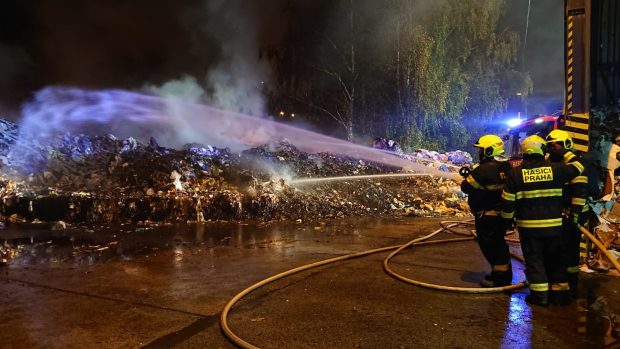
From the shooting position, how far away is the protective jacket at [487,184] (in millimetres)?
4195

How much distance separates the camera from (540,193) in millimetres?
3738

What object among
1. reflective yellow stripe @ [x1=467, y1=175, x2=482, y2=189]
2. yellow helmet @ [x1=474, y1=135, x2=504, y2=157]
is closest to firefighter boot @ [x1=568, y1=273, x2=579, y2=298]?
reflective yellow stripe @ [x1=467, y1=175, x2=482, y2=189]

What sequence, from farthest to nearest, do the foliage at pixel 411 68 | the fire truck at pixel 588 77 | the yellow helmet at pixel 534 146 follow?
the foliage at pixel 411 68 → the fire truck at pixel 588 77 → the yellow helmet at pixel 534 146

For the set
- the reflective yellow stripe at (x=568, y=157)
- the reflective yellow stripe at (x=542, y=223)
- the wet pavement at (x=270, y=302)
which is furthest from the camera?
the reflective yellow stripe at (x=568, y=157)

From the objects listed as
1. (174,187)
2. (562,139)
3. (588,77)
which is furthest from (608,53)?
(174,187)

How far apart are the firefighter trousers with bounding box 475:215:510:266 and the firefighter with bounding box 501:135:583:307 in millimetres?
337

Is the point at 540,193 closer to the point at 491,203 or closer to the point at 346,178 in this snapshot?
the point at 491,203

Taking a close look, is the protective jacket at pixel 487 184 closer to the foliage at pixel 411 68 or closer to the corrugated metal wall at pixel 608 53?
the corrugated metal wall at pixel 608 53

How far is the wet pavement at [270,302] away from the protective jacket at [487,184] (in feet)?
3.03

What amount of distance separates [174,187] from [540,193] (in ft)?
25.1

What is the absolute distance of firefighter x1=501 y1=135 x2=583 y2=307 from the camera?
12.2 ft

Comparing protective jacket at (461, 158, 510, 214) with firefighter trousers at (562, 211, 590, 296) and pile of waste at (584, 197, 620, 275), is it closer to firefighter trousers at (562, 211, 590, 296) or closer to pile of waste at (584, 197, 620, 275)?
firefighter trousers at (562, 211, 590, 296)

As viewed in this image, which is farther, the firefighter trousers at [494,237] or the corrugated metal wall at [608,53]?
the corrugated metal wall at [608,53]

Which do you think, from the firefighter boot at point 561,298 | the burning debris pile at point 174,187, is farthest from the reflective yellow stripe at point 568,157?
the burning debris pile at point 174,187
